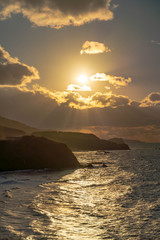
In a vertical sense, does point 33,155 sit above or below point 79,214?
above

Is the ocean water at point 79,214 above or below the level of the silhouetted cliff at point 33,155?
below

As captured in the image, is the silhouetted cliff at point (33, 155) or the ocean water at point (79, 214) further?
the silhouetted cliff at point (33, 155)

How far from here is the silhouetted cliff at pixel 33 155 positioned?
46.9m

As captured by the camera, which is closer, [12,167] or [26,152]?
[12,167]

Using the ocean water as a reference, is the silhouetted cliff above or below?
above

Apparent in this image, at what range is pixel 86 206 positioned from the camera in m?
19.3

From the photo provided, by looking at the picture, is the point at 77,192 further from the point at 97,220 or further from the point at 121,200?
the point at 97,220

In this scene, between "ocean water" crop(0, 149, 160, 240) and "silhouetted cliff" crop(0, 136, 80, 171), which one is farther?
"silhouetted cliff" crop(0, 136, 80, 171)

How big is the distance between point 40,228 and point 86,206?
6.42 m

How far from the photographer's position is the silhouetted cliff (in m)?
46.9

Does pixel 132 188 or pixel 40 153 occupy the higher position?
pixel 40 153

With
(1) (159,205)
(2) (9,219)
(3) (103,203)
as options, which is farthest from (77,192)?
(2) (9,219)

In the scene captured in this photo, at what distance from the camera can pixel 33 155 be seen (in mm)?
49906

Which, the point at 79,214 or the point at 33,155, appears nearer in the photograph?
the point at 79,214
